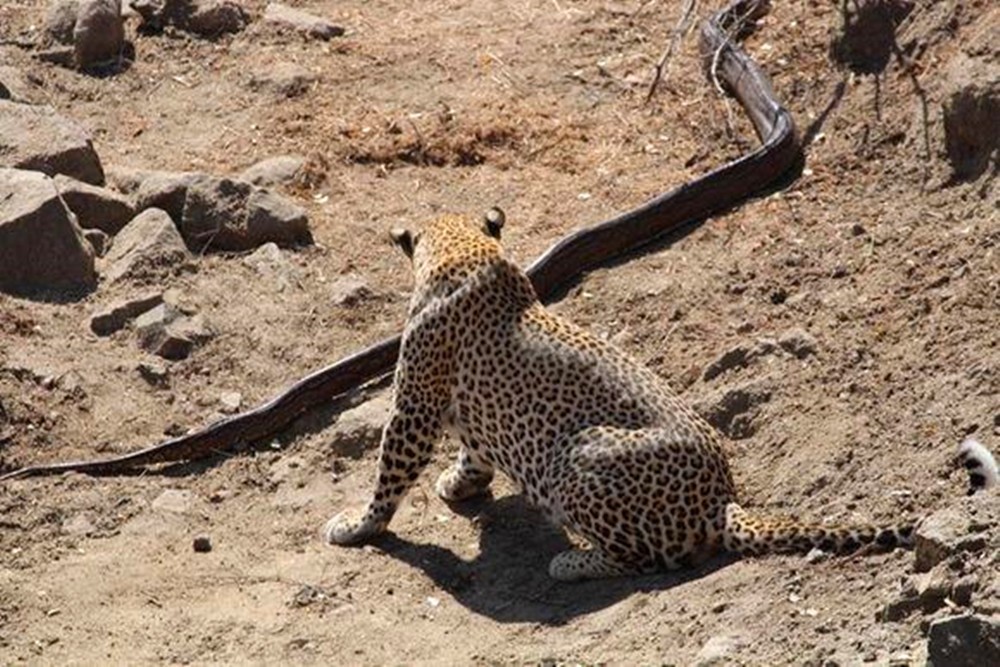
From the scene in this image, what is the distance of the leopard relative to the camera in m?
11.9

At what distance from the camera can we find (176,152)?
58.5 feet

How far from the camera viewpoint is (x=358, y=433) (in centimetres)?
1420

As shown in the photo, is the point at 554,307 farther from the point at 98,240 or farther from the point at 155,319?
the point at 98,240

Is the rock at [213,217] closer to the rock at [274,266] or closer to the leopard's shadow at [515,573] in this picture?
the rock at [274,266]

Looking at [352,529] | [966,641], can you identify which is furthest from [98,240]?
[966,641]

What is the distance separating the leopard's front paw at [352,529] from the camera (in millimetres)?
13008

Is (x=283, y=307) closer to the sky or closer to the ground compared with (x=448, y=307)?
closer to the ground

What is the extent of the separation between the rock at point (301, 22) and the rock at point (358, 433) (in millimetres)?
6054

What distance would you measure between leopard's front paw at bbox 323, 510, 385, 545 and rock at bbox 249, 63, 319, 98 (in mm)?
6223

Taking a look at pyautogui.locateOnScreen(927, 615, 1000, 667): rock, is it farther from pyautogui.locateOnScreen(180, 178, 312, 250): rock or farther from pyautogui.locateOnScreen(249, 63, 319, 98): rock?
pyautogui.locateOnScreen(249, 63, 319, 98): rock

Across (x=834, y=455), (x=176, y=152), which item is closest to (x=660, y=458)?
(x=834, y=455)

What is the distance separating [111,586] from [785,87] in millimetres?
7046

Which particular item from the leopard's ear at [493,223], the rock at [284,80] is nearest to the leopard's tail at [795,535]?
the leopard's ear at [493,223]

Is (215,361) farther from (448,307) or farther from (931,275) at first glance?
(931,275)
